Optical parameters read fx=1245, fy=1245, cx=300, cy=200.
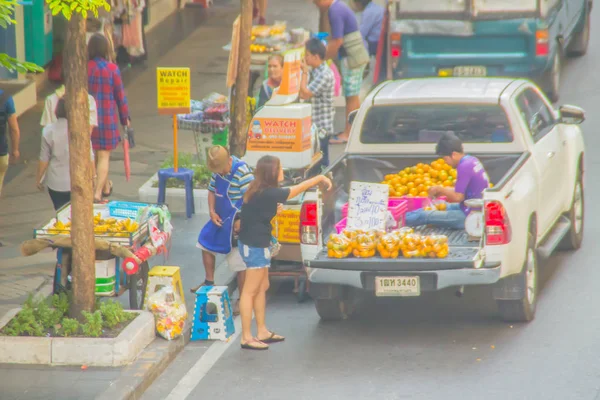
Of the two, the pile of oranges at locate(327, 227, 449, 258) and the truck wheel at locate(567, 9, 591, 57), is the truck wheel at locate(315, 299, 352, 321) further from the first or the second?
the truck wheel at locate(567, 9, 591, 57)

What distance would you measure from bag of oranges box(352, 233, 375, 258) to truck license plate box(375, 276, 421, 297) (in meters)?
0.22

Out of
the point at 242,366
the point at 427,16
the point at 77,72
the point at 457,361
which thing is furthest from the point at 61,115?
the point at 427,16

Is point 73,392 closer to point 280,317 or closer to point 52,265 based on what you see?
point 280,317

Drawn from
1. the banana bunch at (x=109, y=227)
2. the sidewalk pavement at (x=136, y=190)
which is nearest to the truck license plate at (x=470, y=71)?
the sidewalk pavement at (x=136, y=190)

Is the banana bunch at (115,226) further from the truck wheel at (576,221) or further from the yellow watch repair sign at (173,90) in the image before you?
the truck wheel at (576,221)

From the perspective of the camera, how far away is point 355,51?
16.9 metres

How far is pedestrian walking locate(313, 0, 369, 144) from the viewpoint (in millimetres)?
16906

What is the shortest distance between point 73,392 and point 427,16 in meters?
10.7

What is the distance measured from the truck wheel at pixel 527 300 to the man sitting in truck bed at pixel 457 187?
0.58 m

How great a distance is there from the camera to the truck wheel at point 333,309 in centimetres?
1021

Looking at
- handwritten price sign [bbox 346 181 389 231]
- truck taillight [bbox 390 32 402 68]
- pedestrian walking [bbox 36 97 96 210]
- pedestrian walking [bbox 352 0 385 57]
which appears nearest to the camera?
handwritten price sign [bbox 346 181 389 231]

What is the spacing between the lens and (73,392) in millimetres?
8609

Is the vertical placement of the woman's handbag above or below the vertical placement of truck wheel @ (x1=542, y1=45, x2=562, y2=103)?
above

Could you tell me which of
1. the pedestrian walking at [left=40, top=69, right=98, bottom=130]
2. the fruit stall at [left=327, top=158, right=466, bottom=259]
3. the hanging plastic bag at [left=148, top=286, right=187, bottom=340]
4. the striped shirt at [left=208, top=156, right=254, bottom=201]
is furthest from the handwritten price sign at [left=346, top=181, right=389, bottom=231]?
the pedestrian walking at [left=40, top=69, right=98, bottom=130]
